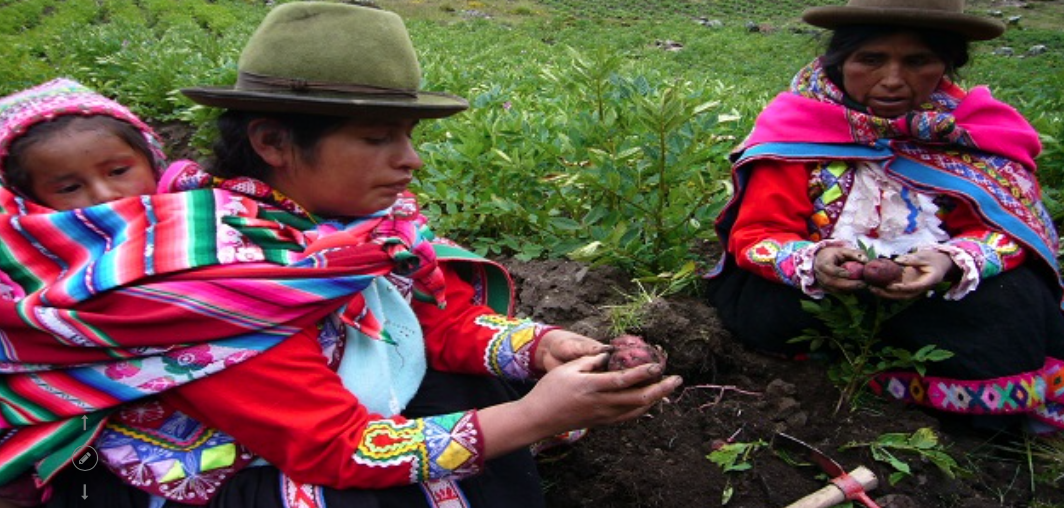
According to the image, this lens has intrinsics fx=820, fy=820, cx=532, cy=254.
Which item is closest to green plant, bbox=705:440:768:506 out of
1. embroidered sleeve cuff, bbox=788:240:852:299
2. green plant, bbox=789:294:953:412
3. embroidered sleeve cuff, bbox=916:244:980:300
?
green plant, bbox=789:294:953:412

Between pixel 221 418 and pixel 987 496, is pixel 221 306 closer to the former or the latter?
pixel 221 418

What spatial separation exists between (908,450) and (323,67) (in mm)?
1558

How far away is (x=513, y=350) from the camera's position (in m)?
1.70

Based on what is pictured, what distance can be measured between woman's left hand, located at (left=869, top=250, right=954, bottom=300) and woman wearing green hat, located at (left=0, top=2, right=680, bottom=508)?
2.71 ft

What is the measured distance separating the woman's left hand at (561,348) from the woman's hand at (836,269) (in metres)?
0.71

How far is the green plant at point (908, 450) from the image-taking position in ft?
6.11

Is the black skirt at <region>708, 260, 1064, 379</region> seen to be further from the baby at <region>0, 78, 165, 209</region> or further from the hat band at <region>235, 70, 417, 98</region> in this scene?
the baby at <region>0, 78, 165, 209</region>

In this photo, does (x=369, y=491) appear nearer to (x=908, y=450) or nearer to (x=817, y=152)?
(x=908, y=450)

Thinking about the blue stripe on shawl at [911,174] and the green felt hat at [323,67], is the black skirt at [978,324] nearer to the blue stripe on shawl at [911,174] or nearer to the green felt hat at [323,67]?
the blue stripe on shawl at [911,174]

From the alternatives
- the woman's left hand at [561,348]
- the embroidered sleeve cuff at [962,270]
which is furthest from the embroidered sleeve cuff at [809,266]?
the woman's left hand at [561,348]

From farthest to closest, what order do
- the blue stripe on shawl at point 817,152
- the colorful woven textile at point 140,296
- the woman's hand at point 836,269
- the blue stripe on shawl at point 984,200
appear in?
the blue stripe on shawl at point 817,152, the blue stripe on shawl at point 984,200, the woman's hand at point 836,269, the colorful woven textile at point 140,296

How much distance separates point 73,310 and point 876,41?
79.6 inches

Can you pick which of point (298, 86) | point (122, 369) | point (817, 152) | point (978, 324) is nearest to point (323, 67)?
point (298, 86)

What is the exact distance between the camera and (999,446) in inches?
81.4
